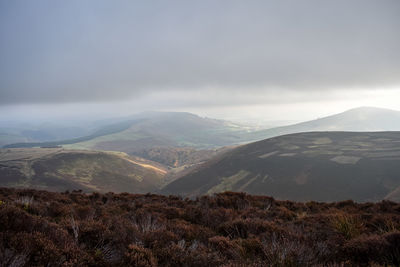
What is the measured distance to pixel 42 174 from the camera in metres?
121

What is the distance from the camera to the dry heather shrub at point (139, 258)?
4.24 metres

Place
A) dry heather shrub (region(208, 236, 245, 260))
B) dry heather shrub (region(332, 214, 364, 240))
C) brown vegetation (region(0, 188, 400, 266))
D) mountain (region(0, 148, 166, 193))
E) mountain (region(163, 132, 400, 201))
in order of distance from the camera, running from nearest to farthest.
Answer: brown vegetation (region(0, 188, 400, 266)) → dry heather shrub (region(208, 236, 245, 260)) → dry heather shrub (region(332, 214, 364, 240)) → mountain (region(163, 132, 400, 201)) → mountain (region(0, 148, 166, 193))

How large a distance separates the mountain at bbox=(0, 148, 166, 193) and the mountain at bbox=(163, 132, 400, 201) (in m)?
30.0

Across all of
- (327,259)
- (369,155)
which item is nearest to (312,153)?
(369,155)

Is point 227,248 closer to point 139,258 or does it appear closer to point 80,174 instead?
point 139,258

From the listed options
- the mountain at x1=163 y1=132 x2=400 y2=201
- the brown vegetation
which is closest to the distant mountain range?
the mountain at x1=163 y1=132 x2=400 y2=201

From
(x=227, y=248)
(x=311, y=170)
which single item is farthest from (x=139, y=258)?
(x=311, y=170)

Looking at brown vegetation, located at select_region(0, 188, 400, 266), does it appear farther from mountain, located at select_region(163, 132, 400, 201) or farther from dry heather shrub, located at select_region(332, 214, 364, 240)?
mountain, located at select_region(163, 132, 400, 201)

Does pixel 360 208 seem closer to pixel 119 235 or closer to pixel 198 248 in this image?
pixel 198 248

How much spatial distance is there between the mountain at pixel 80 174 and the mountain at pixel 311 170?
1181 inches

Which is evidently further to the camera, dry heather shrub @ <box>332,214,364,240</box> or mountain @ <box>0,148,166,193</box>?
mountain @ <box>0,148,166,193</box>

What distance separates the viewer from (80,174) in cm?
13400

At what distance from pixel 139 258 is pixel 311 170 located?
→ 97.0 metres

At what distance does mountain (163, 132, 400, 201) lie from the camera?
235 feet
